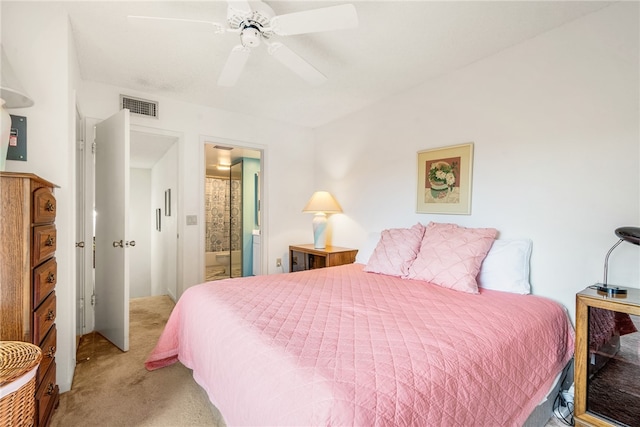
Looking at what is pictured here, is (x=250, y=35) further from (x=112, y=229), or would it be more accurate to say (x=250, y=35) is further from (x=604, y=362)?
(x=604, y=362)

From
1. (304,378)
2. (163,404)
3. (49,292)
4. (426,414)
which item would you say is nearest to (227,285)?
(163,404)

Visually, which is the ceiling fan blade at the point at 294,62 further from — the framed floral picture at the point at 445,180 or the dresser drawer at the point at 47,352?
the dresser drawer at the point at 47,352

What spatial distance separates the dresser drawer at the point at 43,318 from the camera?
1.41m

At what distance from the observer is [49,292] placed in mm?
1635

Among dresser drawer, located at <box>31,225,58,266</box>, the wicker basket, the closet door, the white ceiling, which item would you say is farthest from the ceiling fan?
the closet door

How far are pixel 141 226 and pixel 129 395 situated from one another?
5.19 meters

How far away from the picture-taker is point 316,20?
1.53m

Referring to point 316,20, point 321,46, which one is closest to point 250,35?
point 316,20

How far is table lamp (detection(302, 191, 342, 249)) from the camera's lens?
3.66 metres

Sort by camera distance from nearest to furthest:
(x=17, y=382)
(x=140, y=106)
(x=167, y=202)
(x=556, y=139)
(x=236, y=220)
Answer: (x=17, y=382), (x=556, y=139), (x=140, y=106), (x=167, y=202), (x=236, y=220)

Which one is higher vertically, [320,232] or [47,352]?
[320,232]

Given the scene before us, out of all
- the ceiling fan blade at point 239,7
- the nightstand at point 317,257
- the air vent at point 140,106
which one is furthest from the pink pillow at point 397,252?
the air vent at point 140,106

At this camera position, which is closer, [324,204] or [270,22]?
[270,22]

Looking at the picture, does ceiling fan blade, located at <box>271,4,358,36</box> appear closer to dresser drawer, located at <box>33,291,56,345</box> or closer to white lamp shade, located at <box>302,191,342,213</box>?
dresser drawer, located at <box>33,291,56,345</box>
